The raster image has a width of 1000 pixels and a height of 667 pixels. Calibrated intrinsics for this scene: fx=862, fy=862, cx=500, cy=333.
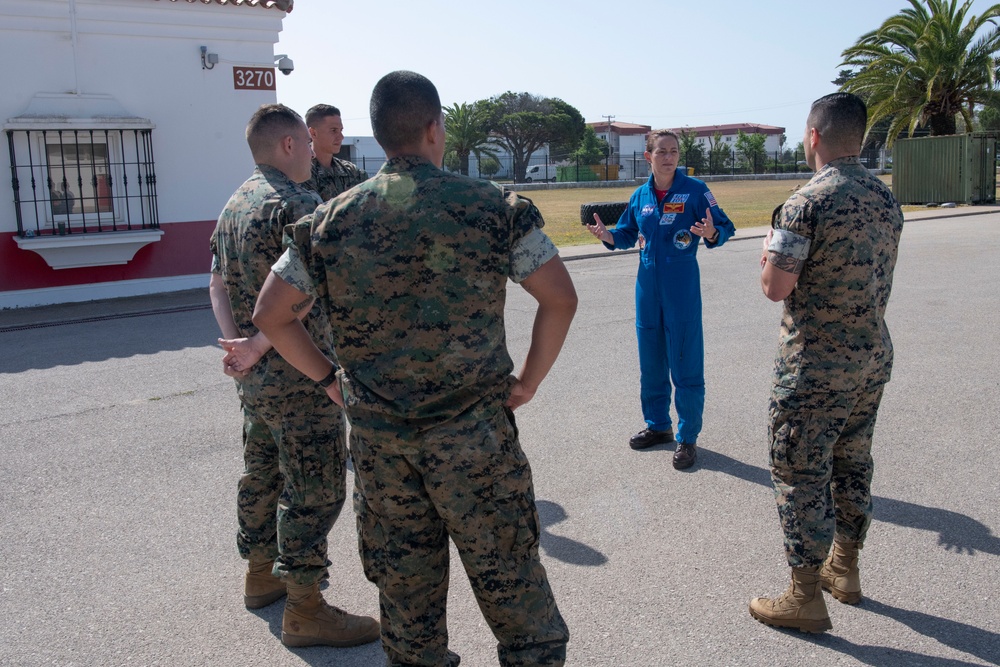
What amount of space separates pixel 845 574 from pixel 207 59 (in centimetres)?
1114

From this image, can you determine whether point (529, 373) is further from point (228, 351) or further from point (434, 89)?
point (228, 351)

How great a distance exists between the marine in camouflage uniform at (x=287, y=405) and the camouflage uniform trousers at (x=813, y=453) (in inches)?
67.4

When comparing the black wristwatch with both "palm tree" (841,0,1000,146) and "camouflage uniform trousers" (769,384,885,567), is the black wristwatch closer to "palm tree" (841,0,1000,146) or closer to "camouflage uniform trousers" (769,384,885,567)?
"camouflage uniform trousers" (769,384,885,567)

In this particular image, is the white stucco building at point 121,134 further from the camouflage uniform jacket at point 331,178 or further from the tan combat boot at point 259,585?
the tan combat boot at point 259,585

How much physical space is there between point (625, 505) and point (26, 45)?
1011cm

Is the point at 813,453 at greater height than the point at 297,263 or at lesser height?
lesser

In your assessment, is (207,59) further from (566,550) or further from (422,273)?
(422,273)

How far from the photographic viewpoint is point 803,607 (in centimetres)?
331

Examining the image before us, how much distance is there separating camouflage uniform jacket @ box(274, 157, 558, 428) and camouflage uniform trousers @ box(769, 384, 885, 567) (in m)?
1.43

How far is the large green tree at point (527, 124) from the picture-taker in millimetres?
71438

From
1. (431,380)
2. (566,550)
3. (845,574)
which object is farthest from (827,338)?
(431,380)

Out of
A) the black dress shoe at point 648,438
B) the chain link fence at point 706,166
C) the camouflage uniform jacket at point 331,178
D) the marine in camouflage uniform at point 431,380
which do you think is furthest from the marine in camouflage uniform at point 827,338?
the chain link fence at point 706,166

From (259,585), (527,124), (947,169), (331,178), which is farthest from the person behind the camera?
(527,124)

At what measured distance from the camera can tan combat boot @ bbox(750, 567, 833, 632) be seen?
330 cm
